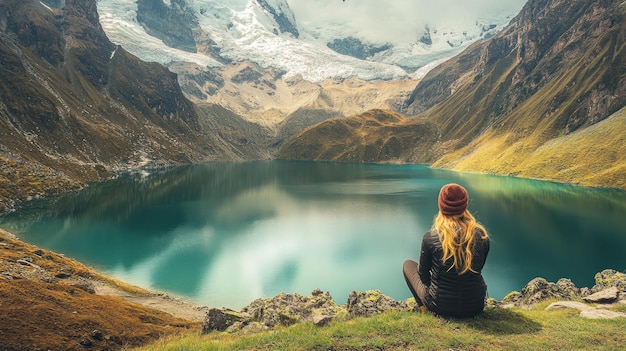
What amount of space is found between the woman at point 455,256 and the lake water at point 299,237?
1025 inches

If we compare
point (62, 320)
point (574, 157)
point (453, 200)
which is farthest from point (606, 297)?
point (574, 157)

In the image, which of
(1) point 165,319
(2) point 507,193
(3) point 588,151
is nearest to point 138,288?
(1) point 165,319

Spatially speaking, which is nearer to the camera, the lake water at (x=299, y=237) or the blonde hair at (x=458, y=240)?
the blonde hair at (x=458, y=240)

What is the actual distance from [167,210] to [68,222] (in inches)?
808

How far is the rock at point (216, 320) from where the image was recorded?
1704 cm

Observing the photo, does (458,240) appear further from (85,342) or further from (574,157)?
(574,157)

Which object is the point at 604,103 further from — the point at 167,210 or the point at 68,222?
the point at 68,222

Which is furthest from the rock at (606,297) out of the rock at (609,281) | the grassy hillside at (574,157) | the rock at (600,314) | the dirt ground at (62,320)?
the grassy hillside at (574,157)

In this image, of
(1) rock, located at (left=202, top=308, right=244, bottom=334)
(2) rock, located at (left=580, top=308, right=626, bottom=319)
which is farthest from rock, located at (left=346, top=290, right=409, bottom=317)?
(2) rock, located at (left=580, top=308, right=626, bottom=319)

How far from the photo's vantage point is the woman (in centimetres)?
1042

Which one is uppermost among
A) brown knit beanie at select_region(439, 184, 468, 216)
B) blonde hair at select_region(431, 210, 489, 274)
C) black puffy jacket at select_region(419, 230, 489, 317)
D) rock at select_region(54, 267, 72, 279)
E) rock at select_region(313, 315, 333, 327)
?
brown knit beanie at select_region(439, 184, 468, 216)

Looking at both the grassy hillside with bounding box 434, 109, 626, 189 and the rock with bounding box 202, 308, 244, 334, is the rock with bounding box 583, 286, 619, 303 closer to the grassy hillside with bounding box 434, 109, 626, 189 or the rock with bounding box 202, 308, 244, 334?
the rock with bounding box 202, 308, 244, 334

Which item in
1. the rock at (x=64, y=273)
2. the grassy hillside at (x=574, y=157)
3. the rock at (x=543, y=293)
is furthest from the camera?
the grassy hillside at (x=574, y=157)

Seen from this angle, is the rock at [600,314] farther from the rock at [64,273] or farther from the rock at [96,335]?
the rock at [64,273]
